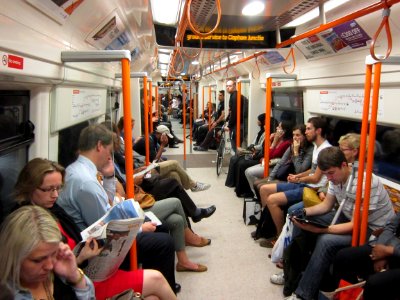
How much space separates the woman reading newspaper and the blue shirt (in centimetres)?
13

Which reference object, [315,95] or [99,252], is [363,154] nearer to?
[99,252]

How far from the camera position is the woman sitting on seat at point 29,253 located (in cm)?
151

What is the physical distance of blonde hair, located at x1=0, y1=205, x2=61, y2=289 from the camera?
59.1 inches

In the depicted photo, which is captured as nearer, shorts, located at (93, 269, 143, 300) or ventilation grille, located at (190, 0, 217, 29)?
shorts, located at (93, 269, 143, 300)

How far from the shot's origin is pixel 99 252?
210cm

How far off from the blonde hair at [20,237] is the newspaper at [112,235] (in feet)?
1.31

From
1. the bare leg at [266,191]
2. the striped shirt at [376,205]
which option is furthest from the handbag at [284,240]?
the bare leg at [266,191]

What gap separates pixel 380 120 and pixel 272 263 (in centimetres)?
184

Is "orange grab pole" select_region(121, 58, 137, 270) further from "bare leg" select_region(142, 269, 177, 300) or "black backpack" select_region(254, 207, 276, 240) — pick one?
"black backpack" select_region(254, 207, 276, 240)

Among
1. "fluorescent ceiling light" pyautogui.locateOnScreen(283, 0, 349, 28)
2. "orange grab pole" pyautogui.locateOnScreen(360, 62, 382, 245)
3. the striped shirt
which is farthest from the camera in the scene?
"fluorescent ceiling light" pyautogui.locateOnScreen(283, 0, 349, 28)

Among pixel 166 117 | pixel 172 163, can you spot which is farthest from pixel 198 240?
pixel 166 117

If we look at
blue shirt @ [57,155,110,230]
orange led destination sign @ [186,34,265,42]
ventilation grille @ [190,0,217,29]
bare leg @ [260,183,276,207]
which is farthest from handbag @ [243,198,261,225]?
blue shirt @ [57,155,110,230]

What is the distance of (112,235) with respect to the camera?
82.5 inches

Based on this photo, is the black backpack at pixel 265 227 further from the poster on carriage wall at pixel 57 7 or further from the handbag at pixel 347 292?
the poster on carriage wall at pixel 57 7
